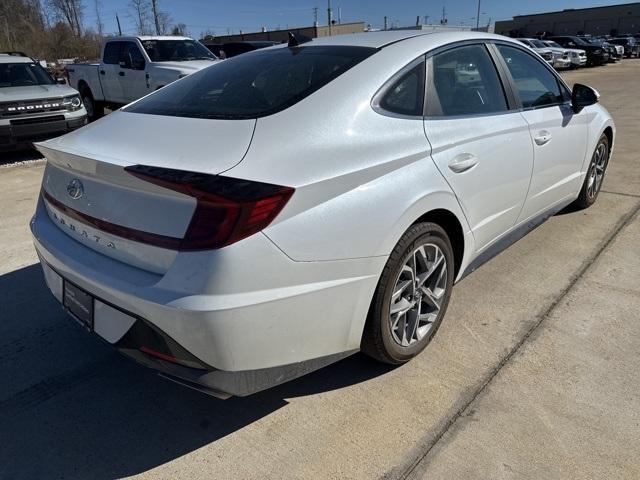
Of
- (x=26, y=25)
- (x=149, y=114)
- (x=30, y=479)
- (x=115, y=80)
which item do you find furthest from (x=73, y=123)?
(x=26, y=25)

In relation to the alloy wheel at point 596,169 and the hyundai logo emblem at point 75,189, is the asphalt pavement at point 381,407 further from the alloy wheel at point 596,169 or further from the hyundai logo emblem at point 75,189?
the alloy wheel at point 596,169

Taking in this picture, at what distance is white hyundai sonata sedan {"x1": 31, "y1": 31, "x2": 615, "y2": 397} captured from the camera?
182cm

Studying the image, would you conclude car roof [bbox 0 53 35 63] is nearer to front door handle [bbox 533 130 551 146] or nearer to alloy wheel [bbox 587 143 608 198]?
front door handle [bbox 533 130 551 146]

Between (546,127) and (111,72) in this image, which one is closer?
(546,127)

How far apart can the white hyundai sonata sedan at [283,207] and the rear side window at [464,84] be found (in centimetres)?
1

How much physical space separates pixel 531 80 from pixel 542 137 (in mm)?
488

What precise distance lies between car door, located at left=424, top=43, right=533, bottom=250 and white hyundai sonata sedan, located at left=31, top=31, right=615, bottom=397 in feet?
Result: 0.04

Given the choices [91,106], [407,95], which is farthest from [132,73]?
[407,95]

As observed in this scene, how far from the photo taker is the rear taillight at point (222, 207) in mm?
1769

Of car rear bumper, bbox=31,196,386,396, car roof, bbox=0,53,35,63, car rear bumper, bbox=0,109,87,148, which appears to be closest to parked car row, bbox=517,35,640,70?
car roof, bbox=0,53,35,63

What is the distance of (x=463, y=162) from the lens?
268cm

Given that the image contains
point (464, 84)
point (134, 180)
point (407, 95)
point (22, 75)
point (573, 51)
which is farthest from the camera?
point (573, 51)

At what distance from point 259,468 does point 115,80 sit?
1069 centimetres

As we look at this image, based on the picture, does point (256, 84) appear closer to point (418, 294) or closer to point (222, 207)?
point (222, 207)
